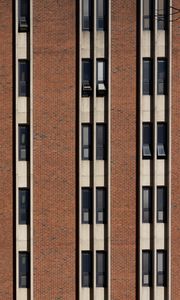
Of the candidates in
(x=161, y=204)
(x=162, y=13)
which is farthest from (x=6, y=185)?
(x=162, y=13)

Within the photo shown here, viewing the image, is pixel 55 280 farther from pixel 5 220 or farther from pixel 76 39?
pixel 76 39

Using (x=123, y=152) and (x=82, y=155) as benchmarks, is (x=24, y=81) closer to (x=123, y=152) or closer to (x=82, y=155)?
(x=82, y=155)

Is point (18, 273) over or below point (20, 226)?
below

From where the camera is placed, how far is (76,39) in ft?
52.2

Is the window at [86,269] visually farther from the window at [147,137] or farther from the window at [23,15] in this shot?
the window at [23,15]

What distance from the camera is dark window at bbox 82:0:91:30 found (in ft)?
52.7

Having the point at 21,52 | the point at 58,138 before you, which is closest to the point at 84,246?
the point at 58,138

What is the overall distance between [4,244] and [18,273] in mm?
1709

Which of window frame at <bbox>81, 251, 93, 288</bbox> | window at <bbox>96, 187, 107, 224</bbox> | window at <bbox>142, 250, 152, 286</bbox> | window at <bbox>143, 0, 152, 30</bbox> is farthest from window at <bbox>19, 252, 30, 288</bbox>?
window at <bbox>143, 0, 152, 30</bbox>

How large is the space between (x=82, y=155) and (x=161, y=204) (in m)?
4.99

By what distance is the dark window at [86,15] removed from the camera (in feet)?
52.7

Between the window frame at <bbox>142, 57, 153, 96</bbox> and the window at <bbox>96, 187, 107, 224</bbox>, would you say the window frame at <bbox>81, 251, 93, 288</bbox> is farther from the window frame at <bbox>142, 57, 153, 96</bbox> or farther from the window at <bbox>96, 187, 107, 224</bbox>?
the window frame at <bbox>142, 57, 153, 96</bbox>

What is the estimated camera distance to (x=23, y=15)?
634 inches

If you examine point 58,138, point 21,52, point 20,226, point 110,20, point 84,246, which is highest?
point 110,20
